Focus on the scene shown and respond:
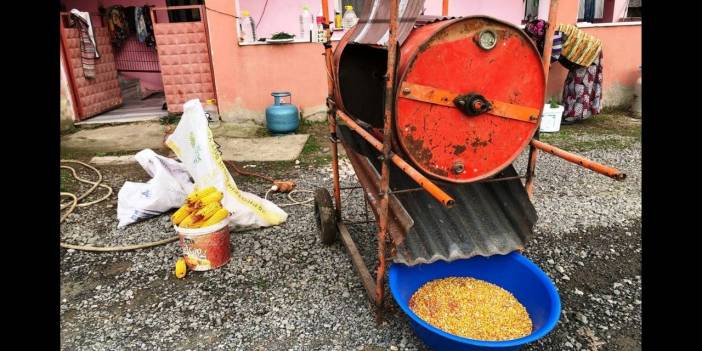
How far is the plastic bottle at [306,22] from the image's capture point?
25.2 ft

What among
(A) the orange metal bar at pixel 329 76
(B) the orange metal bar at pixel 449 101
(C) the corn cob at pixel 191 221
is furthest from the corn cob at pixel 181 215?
(B) the orange metal bar at pixel 449 101

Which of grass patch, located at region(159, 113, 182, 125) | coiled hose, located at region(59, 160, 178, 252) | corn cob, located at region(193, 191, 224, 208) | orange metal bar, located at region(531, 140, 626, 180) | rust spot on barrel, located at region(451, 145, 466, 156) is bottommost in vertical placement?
coiled hose, located at region(59, 160, 178, 252)

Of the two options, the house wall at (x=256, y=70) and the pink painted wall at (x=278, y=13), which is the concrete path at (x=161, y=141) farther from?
the pink painted wall at (x=278, y=13)

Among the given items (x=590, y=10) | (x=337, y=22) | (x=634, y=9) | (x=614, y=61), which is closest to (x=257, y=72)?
(x=337, y=22)

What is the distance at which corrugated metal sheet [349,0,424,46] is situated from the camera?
2.14m

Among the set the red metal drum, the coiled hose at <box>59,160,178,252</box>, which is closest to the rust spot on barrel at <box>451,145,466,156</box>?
the red metal drum

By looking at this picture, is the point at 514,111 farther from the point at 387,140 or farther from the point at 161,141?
the point at 161,141

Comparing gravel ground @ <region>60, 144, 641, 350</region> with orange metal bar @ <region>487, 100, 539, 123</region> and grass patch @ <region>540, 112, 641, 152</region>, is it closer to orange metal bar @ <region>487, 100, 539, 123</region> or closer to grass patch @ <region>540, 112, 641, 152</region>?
orange metal bar @ <region>487, 100, 539, 123</region>

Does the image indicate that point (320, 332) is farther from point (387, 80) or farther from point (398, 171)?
point (387, 80)

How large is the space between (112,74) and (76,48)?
1.11 m

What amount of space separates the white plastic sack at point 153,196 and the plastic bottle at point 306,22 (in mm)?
4294

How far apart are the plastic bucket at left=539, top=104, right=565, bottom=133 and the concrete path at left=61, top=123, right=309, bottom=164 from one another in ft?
13.2

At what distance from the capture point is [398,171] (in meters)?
2.89

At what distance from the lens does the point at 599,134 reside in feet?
22.3
